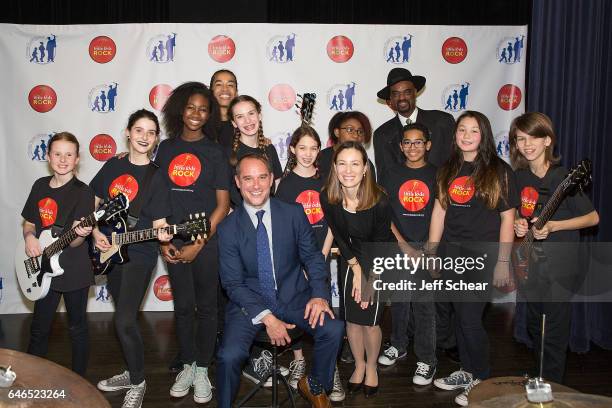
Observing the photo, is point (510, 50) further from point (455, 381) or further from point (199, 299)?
point (199, 299)

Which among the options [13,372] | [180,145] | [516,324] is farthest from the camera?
[516,324]

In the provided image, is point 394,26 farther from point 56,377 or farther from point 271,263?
point 56,377

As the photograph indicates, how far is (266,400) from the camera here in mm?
3775

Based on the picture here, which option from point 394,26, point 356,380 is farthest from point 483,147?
point 394,26

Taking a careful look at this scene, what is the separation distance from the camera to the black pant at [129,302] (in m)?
3.57

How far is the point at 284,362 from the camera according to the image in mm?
4355

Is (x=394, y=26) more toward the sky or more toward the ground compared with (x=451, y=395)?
more toward the sky

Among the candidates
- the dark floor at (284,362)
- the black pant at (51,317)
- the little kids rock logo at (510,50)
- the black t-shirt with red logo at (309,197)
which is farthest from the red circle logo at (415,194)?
the little kids rock logo at (510,50)

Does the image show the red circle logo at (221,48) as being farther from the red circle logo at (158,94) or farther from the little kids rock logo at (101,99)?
the little kids rock logo at (101,99)

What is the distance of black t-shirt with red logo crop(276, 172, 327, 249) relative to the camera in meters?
4.04

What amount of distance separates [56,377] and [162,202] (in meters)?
1.78

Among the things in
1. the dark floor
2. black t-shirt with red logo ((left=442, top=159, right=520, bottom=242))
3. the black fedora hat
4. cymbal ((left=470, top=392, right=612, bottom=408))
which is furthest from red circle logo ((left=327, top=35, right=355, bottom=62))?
cymbal ((left=470, top=392, right=612, bottom=408))

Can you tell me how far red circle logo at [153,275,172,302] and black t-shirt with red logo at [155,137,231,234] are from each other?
6.53ft

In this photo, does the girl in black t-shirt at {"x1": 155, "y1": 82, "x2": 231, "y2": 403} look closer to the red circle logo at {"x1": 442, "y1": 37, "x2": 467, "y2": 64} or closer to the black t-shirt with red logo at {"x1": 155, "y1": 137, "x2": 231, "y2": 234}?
the black t-shirt with red logo at {"x1": 155, "y1": 137, "x2": 231, "y2": 234}
